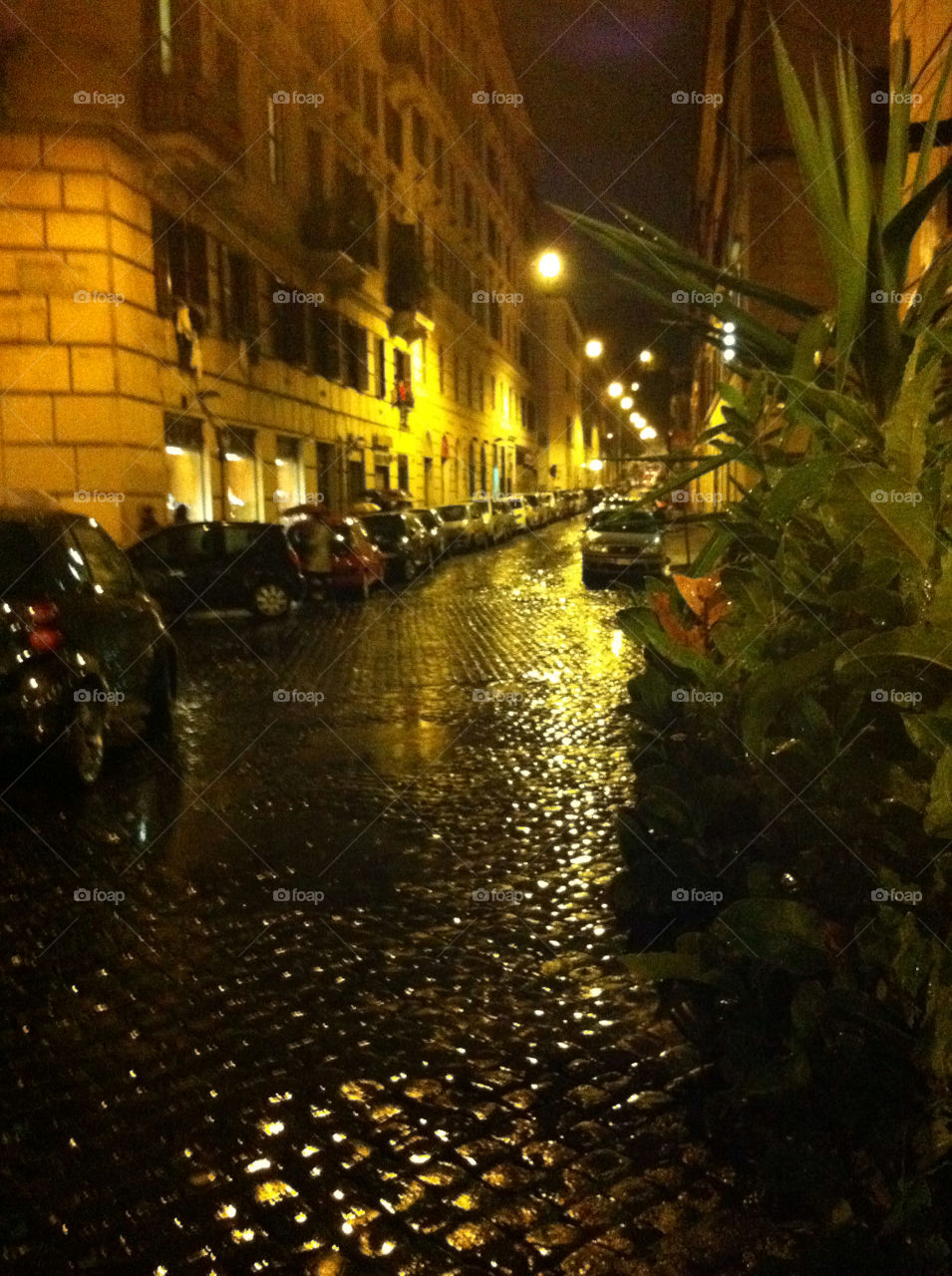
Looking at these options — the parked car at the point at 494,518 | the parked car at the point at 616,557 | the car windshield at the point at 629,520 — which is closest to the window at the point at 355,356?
the parked car at the point at 494,518

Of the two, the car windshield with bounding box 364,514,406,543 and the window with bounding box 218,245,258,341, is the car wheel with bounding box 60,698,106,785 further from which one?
the window with bounding box 218,245,258,341

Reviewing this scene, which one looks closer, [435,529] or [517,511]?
[435,529]

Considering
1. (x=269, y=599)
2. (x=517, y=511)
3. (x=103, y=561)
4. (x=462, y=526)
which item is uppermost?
(x=517, y=511)

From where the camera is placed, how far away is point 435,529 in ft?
98.4

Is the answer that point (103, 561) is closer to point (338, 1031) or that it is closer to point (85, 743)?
point (85, 743)

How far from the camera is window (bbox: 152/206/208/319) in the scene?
20859mm

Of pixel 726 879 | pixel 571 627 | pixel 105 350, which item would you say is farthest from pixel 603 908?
pixel 105 350

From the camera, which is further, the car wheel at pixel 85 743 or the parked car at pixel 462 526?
the parked car at pixel 462 526

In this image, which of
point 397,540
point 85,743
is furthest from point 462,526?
point 85,743

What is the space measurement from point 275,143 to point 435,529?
9563 mm

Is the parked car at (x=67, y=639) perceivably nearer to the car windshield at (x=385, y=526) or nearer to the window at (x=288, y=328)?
the car windshield at (x=385, y=526)

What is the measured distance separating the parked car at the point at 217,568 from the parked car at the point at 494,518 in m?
17.7

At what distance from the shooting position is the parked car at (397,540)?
24.4 metres

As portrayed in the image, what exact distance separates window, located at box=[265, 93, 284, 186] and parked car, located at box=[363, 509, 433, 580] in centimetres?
806
